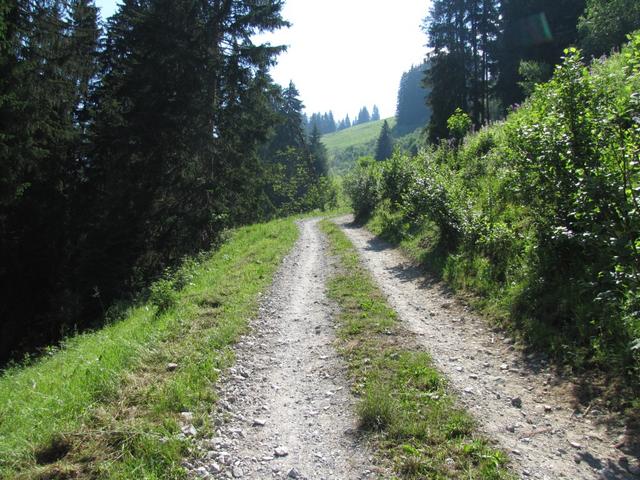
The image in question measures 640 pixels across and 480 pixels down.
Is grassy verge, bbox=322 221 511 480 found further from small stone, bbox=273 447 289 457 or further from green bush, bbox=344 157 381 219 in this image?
green bush, bbox=344 157 381 219

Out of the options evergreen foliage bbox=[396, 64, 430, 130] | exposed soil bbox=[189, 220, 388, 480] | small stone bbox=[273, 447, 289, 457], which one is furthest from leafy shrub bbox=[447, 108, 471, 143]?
evergreen foliage bbox=[396, 64, 430, 130]

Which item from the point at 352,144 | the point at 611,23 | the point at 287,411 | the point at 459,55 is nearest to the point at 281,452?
the point at 287,411

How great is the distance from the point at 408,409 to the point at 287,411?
5.03 ft

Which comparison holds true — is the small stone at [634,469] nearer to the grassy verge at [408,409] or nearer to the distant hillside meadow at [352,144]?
the grassy verge at [408,409]

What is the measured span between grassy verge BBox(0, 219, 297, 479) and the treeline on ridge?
9691mm

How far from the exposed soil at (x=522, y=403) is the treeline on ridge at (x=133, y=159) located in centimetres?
1421

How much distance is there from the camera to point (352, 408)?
5.02 metres

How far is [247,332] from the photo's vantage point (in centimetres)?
765

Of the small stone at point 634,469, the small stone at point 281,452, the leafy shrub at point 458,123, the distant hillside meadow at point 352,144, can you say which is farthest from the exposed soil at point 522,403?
the distant hillside meadow at point 352,144

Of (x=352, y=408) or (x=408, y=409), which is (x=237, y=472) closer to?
(x=352, y=408)

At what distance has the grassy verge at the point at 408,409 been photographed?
3.89 m

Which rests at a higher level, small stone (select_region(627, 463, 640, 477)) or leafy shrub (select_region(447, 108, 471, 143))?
leafy shrub (select_region(447, 108, 471, 143))

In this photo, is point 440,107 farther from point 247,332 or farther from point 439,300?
point 247,332

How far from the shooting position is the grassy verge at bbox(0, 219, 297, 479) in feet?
13.7
